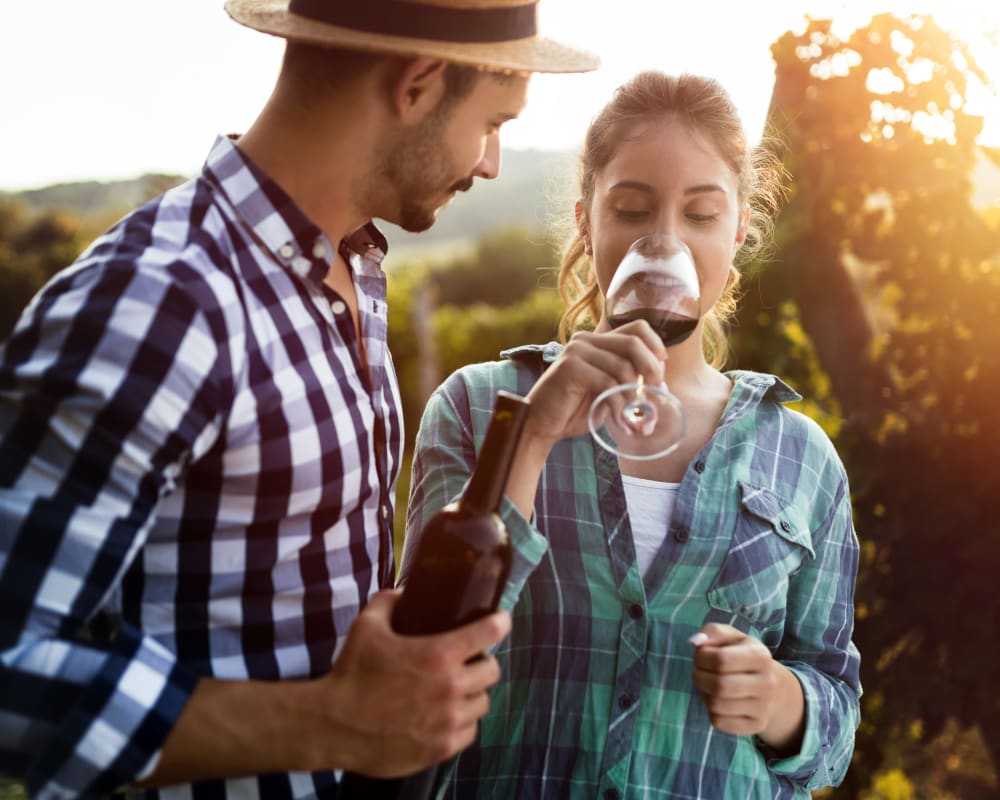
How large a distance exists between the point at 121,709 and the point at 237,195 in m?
0.77

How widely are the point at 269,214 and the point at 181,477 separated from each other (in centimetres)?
44

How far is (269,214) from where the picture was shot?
4.96 ft

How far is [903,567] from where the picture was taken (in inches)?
133

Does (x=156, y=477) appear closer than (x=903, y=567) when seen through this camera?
Yes

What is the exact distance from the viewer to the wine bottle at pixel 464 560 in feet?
4.44

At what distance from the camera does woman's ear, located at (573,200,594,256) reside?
7.41 ft

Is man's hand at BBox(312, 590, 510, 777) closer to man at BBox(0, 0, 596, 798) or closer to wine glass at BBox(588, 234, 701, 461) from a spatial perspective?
man at BBox(0, 0, 596, 798)

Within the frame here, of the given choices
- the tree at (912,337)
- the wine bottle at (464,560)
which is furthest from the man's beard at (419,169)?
the tree at (912,337)

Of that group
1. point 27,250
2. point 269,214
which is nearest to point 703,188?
point 269,214

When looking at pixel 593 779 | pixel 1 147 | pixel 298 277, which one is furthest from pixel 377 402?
pixel 1 147

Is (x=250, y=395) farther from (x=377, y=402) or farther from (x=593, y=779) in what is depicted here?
(x=593, y=779)

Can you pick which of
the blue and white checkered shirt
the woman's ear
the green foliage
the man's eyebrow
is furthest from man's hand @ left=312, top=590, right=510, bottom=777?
the green foliage

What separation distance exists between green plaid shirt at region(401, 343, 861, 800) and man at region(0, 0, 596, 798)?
1.24ft

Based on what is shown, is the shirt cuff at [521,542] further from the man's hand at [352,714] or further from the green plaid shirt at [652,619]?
the man's hand at [352,714]
